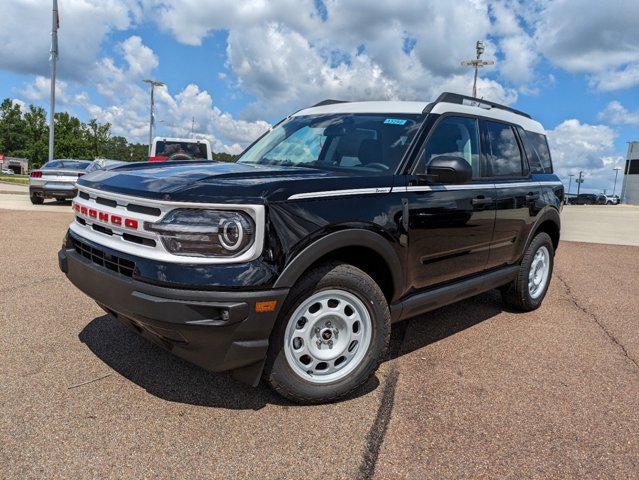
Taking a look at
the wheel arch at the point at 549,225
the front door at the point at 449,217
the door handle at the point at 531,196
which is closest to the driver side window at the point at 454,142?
the front door at the point at 449,217

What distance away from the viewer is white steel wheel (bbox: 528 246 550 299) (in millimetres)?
5109

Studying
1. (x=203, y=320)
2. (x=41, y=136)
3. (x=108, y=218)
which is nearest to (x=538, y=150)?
(x=203, y=320)

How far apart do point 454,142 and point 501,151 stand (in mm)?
834

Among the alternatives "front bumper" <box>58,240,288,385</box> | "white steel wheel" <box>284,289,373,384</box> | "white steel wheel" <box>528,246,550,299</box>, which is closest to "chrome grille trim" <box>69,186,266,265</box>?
"front bumper" <box>58,240,288,385</box>

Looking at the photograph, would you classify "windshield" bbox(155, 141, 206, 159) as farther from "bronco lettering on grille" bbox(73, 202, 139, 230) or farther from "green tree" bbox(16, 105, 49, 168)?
"green tree" bbox(16, 105, 49, 168)

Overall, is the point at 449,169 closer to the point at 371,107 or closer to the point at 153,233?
the point at 371,107

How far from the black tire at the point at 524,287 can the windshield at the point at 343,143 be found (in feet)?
6.95

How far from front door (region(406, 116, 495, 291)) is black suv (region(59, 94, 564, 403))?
0.01 m

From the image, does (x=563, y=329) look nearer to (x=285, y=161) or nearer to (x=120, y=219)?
(x=285, y=161)

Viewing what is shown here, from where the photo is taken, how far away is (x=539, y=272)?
5.30 m

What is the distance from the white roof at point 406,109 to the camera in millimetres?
3725

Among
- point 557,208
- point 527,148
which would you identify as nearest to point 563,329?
point 557,208

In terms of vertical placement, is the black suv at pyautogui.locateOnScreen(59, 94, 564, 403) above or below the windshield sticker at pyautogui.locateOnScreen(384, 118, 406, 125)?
below

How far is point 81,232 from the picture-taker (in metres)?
3.08
